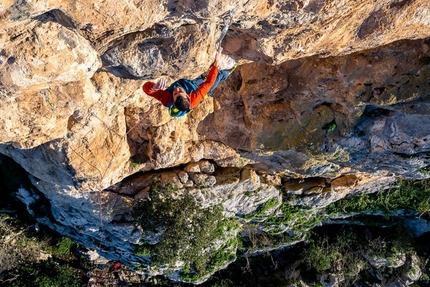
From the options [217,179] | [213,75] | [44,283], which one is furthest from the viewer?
[44,283]

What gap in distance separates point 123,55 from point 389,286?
13.4 meters

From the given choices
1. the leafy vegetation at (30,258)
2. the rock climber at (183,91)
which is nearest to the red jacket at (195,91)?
the rock climber at (183,91)

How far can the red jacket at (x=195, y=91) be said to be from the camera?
470 centimetres

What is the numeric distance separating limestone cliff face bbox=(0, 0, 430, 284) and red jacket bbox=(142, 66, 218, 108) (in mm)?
189

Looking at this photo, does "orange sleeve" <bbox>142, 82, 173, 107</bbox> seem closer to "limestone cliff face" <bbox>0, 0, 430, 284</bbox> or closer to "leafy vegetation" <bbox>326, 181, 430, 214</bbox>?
"limestone cliff face" <bbox>0, 0, 430, 284</bbox>

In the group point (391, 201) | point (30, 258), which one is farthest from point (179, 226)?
point (30, 258)

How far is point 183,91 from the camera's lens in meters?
4.71

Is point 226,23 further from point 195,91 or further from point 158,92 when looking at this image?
point 158,92

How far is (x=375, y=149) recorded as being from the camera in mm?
6512

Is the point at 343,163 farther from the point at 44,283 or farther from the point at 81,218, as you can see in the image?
the point at 44,283

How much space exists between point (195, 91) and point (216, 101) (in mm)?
1994

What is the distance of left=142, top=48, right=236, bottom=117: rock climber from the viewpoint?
14.8 ft

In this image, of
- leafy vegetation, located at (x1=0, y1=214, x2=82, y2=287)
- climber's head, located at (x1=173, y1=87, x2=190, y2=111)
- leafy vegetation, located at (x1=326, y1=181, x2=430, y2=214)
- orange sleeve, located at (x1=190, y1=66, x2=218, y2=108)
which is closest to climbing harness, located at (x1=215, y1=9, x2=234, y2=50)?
orange sleeve, located at (x1=190, y1=66, x2=218, y2=108)

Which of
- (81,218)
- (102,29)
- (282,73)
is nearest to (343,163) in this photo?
(282,73)
